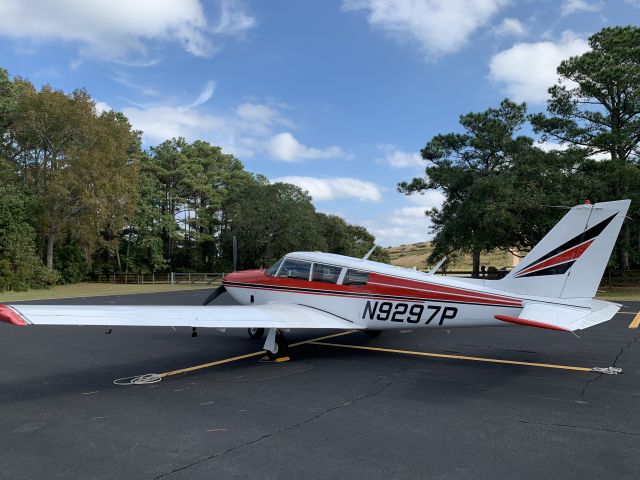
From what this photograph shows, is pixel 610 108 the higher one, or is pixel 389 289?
pixel 610 108

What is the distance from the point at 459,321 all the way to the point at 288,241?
36967 mm

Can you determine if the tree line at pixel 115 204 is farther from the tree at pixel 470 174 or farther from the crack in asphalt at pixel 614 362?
the crack in asphalt at pixel 614 362

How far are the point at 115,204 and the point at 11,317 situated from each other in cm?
3879

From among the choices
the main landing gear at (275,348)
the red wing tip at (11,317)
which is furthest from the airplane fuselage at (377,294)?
the red wing tip at (11,317)

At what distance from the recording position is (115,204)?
41.7 m

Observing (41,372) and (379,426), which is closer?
(379,426)

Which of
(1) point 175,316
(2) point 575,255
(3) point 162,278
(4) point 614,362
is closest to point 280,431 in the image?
(1) point 175,316

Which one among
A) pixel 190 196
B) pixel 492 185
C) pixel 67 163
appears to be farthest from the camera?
pixel 190 196

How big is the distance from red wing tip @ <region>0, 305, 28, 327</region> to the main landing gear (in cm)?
410

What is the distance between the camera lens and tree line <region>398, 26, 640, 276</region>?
24938 millimetres

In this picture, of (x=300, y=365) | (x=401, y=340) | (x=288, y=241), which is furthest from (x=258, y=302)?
(x=288, y=241)

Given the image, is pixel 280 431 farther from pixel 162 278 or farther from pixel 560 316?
pixel 162 278

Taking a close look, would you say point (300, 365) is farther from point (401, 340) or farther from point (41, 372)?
point (41, 372)

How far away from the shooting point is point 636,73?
82.7 ft
